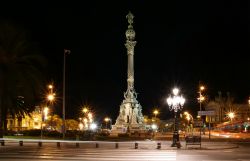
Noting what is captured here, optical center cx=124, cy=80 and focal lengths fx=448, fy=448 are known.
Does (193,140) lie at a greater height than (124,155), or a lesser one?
greater

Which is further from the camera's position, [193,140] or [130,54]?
[130,54]

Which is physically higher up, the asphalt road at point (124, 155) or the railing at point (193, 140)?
the railing at point (193, 140)

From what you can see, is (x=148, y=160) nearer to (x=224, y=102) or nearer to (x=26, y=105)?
(x=26, y=105)

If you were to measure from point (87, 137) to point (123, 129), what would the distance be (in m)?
31.2

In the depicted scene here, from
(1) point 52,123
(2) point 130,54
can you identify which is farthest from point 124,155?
(2) point 130,54

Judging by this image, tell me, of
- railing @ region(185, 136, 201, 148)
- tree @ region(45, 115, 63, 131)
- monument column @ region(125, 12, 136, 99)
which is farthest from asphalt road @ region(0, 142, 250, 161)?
monument column @ region(125, 12, 136, 99)

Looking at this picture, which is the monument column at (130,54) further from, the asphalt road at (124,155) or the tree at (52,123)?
the asphalt road at (124,155)

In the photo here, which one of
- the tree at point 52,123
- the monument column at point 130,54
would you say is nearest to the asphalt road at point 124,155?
the tree at point 52,123

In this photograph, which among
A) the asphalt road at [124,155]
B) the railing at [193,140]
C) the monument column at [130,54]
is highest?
the monument column at [130,54]

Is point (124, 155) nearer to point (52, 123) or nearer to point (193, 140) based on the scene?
point (193, 140)

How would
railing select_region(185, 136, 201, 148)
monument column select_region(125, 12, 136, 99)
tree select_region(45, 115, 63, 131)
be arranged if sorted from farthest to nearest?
monument column select_region(125, 12, 136, 99) → tree select_region(45, 115, 63, 131) → railing select_region(185, 136, 201, 148)

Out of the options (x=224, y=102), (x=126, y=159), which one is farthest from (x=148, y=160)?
(x=224, y=102)

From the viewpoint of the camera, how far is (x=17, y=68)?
5122cm

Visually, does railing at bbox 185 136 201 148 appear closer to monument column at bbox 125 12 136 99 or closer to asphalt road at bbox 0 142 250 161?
asphalt road at bbox 0 142 250 161
